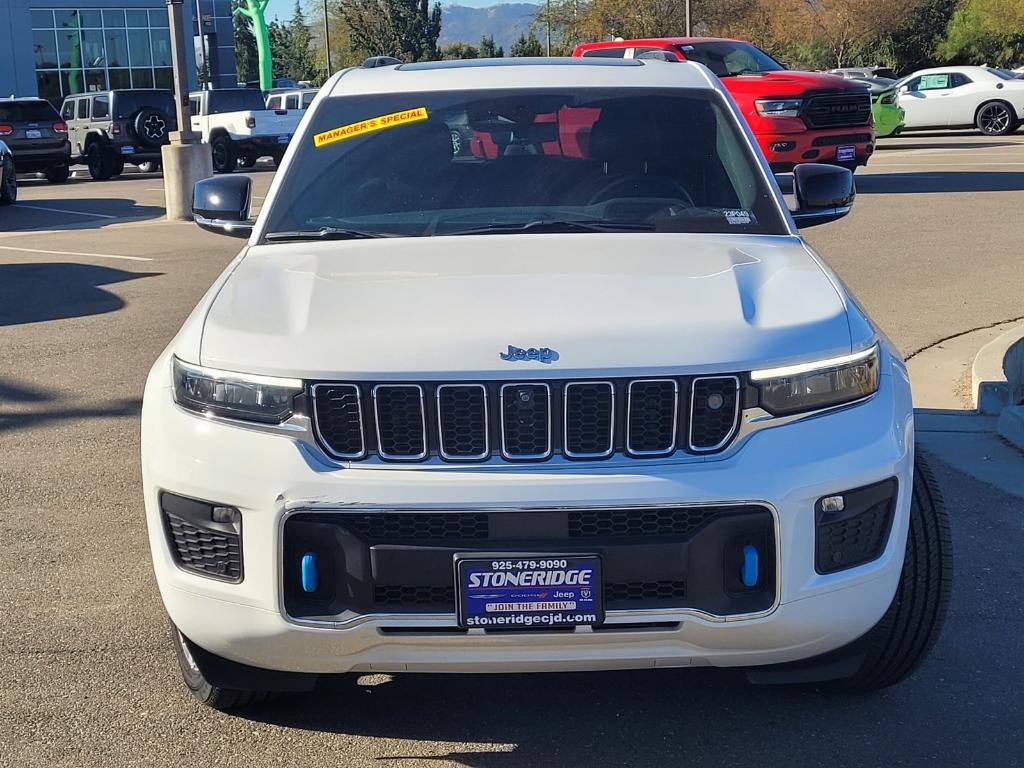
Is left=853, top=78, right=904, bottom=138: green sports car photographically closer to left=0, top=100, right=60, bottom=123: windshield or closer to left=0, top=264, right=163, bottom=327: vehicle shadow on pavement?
left=0, top=100, right=60, bottom=123: windshield

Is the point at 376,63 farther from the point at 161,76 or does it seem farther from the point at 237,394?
the point at 161,76

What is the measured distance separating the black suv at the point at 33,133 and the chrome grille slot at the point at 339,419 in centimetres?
2578

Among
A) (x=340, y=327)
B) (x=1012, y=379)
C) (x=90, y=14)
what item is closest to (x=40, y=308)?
(x=1012, y=379)

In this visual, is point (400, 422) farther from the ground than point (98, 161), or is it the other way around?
point (400, 422)

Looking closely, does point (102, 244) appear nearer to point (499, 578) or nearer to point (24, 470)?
point (24, 470)

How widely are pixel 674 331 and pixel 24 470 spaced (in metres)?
3.99

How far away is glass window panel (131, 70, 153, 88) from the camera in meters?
53.4

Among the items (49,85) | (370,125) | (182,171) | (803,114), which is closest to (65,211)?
(182,171)

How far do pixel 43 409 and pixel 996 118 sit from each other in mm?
25594

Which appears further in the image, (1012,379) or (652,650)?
(1012,379)

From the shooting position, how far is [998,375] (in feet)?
22.4

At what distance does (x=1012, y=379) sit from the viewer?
691 cm

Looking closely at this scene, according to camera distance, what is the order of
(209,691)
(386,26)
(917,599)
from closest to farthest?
(917,599), (209,691), (386,26)

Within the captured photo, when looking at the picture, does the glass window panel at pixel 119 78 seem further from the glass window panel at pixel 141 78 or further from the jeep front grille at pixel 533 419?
the jeep front grille at pixel 533 419
